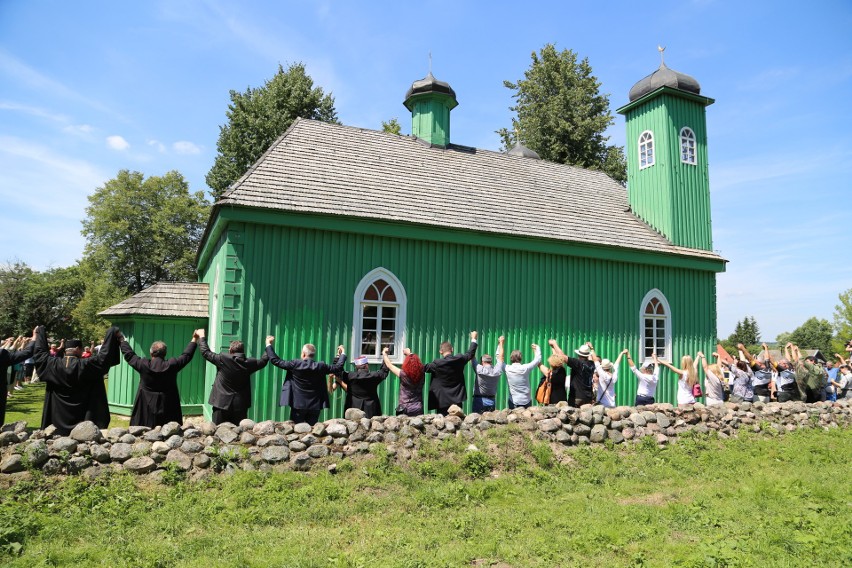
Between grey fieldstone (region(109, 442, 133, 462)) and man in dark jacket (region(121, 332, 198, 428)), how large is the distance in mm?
871

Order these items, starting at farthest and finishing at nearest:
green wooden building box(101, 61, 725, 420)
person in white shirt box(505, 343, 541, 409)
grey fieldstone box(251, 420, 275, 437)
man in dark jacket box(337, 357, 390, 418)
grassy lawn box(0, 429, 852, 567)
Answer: green wooden building box(101, 61, 725, 420) → person in white shirt box(505, 343, 541, 409) → man in dark jacket box(337, 357, 390, 418) → grey fieldstone box(251, 420, 275, 437) → grassy lawn box(0, 429, 852, 567)

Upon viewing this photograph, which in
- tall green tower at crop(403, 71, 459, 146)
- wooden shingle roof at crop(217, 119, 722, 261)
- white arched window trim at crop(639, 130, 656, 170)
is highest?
tall green tower at crop(403, 71, 459, 146)

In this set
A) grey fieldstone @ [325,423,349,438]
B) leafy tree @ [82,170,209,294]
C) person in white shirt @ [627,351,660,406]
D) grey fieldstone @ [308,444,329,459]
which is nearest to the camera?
grey fieldstone @ [308,444,329,459]

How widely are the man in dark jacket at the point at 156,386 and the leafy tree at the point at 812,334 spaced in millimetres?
99625

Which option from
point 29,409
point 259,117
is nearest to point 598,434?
point 29,409

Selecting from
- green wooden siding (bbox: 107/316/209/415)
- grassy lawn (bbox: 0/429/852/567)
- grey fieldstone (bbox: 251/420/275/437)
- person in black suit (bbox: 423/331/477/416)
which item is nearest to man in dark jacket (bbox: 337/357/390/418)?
person in black suit (bbox: 423/331/477/416)

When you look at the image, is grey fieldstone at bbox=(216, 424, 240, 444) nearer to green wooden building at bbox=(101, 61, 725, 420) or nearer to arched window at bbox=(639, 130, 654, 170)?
green wooden building at bbox=(101, 61, 725, 420)

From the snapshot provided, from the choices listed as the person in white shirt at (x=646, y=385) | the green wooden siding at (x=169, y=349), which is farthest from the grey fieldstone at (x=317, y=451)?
the green wooden siding at (x=169, y=349)

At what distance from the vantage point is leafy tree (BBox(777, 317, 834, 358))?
89188mm

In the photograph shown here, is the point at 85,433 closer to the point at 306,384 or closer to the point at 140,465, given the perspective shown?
the point at 140,465

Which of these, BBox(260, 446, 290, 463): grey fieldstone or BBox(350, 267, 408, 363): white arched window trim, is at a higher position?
BBox(350, 267, 408, 363): white arched window trim

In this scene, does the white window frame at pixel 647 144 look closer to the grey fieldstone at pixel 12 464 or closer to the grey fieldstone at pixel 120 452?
the grey fieldstone at pixel 120 452

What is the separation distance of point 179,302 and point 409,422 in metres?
9.62

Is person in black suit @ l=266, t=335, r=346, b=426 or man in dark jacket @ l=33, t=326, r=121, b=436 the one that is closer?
man in dark jacket @ l=33, t=326, r=121, b=436
